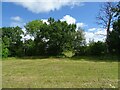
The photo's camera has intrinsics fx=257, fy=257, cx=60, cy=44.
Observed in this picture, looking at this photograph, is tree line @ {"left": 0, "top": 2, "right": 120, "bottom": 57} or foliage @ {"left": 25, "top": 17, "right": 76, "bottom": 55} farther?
foliage @ {"left": 25, "top": 17, "right": 76, "bottom": 55}

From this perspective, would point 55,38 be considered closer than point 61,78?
No

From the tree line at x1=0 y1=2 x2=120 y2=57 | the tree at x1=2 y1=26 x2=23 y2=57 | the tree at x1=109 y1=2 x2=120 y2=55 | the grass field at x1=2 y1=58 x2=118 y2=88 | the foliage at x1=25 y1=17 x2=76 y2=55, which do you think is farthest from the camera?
the tree at x1=2 y1=26 x2=23 y2=57

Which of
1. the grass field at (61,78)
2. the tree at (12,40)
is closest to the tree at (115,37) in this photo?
the tree at (12,40)

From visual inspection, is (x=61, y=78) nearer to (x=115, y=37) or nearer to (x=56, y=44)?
(x=115, y=37)

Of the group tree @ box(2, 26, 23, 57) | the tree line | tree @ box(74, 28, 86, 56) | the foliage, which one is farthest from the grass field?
tree @ box(2, 26, 23, 57)

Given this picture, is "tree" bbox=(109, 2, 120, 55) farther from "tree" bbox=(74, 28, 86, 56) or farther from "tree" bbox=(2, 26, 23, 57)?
"tree" bbox=(2, 26, 23, 57)

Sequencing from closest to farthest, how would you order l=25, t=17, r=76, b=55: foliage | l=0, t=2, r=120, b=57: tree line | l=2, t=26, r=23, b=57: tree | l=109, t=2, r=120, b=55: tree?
l=109, t=2, r=120, b=55: tree, l=0, t=2, r=120, b=57: tree line, l=25, t=17, r=76, b=55: foliage, l=2, t=26, r=23, b=57: tree

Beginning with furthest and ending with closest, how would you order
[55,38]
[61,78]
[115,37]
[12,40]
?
[12,40], [55,38], [115,37], [61,78]

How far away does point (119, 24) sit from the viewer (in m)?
38.7

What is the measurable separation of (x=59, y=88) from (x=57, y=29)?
1497 inches

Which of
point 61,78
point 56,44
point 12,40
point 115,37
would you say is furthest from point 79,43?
point 61,78

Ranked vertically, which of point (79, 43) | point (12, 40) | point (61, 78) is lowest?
point (61, 78)

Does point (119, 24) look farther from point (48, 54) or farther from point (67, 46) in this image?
point (48, 54)

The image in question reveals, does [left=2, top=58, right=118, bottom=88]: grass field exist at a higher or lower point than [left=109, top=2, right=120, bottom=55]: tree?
lower
